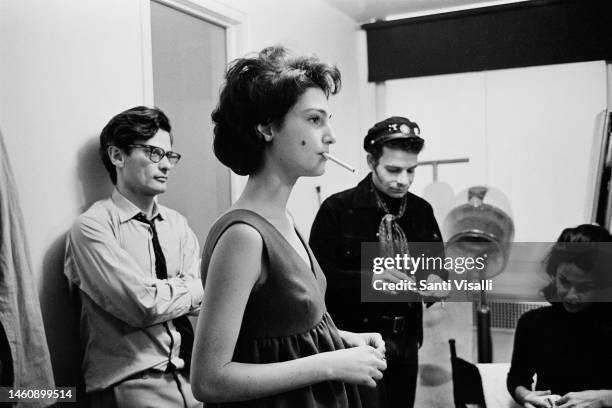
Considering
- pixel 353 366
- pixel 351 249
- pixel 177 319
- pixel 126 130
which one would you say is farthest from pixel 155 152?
pixel 353 366

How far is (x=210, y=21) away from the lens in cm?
250

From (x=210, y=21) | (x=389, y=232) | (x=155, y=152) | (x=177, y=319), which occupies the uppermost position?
(x=210, y=21)

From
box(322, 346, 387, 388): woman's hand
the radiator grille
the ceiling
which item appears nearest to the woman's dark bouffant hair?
box(322, 346, 387, 388): woman's hand

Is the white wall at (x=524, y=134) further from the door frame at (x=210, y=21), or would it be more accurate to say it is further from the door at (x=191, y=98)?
the door at (x=191, y=98)

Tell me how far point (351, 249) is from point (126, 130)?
90 cm

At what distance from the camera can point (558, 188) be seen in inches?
110

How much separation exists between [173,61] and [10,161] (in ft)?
3.19

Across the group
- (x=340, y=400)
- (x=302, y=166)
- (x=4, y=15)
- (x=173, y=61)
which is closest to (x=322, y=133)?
(x=302, y=166)

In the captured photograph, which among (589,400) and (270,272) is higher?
(270,272)

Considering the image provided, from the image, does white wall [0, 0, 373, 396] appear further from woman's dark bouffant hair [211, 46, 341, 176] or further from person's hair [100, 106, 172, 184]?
woman's dark bouffant hair [211, 46, 341, 176]

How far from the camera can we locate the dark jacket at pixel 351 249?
209 cm

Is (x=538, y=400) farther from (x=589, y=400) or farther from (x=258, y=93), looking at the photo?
(x=258, y=93)

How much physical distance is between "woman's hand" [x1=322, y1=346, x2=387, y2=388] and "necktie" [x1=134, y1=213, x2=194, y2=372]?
1001 mm

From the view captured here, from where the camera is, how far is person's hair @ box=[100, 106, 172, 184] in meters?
1.73
